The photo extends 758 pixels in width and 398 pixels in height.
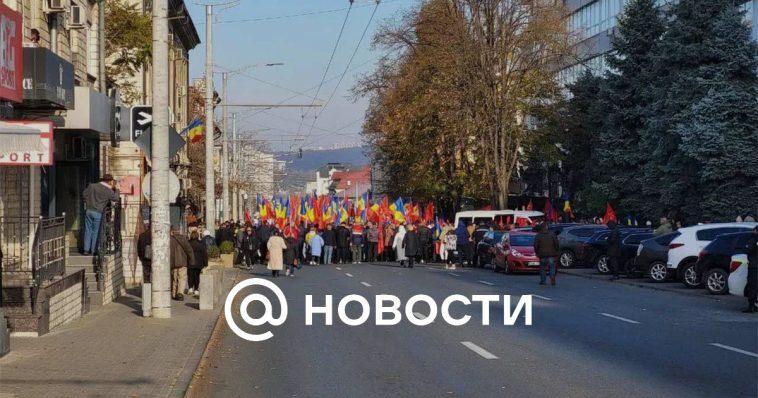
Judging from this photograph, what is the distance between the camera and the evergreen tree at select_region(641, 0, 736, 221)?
1679 inches

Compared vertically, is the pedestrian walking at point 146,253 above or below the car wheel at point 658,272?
above

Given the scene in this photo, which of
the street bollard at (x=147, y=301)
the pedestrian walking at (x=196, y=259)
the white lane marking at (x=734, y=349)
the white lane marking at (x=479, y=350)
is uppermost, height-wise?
the pedestrian walking at (x=196, y=259)

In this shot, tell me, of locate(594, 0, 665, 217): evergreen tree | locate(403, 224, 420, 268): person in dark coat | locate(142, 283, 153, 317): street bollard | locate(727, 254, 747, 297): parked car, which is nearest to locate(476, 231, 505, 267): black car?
locate(403, 224, 420, 268): person in dark coat

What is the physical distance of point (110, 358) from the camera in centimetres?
1382

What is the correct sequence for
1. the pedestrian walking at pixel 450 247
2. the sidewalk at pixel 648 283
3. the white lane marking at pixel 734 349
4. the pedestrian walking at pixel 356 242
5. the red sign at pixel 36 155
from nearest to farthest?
the red sign at pixel 36 155, the white lane marking at pixel 734 349, the sidewalk at pixel 648 283, the pedestrian walking at pixel 450 247, the pedestrian walking at pixel 356 242

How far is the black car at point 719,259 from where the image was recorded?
26141 mm

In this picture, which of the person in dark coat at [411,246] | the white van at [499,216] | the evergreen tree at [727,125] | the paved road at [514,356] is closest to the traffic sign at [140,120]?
the paved road at [514,356]

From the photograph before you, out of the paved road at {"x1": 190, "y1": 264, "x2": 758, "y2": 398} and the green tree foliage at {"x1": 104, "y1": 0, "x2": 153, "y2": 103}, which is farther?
the green tree foliage at {"x1": 104, "y1": 0, "x2": 153, "y2": 103}

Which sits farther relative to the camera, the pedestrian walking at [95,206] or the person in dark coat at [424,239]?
the person in dark coat at [424,239]

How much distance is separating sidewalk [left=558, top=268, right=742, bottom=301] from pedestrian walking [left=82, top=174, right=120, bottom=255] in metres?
13.2

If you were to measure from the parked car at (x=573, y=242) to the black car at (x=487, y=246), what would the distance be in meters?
2.25

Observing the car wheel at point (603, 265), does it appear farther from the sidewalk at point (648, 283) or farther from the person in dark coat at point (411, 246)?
the person in dark coat at point (411, 246)

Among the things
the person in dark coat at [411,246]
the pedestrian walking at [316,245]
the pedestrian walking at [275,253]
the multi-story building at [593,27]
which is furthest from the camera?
the multi-story building at [593,27]

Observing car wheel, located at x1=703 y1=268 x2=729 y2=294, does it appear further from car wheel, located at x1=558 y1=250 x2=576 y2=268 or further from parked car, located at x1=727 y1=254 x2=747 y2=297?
car wheel, located at x1=558 y1=250 x2=576 y2=268
